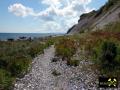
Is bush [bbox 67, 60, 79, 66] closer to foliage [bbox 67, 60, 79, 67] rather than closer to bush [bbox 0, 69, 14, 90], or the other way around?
foliage [bbox 67, 60, 79, 67]

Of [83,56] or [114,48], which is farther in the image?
[83,56]

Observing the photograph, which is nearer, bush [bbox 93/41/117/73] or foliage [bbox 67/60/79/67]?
bush [bbox 93/41/117/73]

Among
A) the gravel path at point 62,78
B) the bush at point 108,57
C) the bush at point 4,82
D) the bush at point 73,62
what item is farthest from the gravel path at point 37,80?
the bush at point 108,57

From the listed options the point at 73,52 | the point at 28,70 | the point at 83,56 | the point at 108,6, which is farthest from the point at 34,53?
the point at 108,6

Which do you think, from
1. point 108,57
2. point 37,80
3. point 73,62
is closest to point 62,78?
point 37,80

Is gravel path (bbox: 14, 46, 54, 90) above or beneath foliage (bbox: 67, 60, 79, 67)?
beneath

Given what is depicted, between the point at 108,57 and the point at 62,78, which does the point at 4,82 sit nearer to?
the point at 62,78

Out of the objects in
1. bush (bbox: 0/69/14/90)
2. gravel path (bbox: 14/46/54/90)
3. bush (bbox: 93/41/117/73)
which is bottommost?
gravel path (bbox: 14/46/54/90)

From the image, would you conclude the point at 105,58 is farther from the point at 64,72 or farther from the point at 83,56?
the point at 83,56

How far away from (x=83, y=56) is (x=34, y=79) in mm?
7828

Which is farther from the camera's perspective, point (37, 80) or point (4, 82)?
point (37, 80)

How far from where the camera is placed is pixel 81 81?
15852mm

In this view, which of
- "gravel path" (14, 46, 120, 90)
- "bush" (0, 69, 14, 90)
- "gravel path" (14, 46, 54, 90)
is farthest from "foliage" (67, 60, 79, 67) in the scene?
"bush" (0, 69, 14, 90)

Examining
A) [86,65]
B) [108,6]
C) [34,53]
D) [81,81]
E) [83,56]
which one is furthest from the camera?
[108,6]
